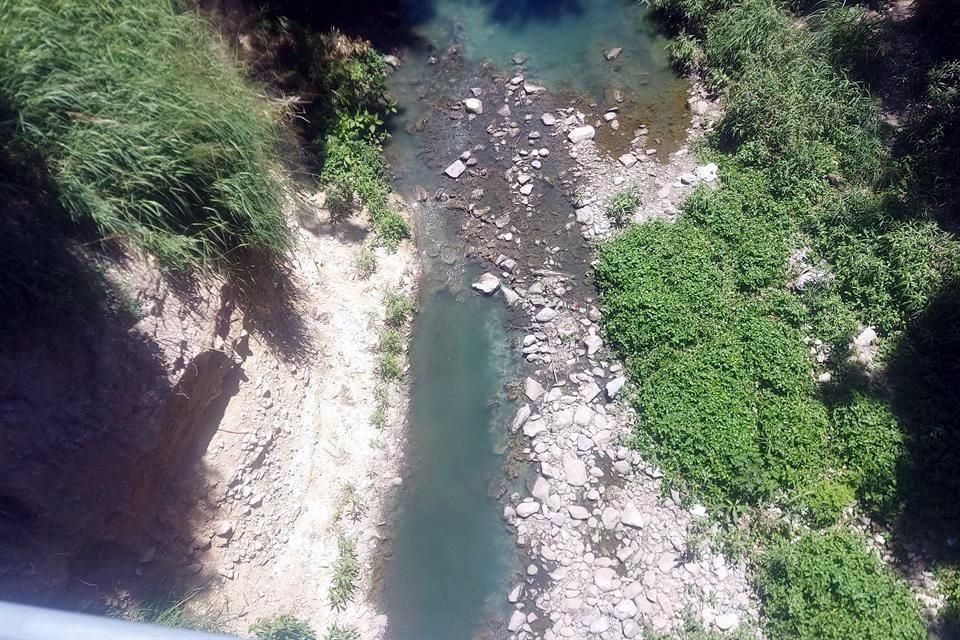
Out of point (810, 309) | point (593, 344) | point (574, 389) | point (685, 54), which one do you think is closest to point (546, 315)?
point (593, 344)

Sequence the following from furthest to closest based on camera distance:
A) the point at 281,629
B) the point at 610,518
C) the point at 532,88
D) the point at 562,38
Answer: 1. the point at 562,38
2. the point at 532,88
3. the point at 610,518
4. the point at 281,629

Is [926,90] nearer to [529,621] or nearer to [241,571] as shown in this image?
[529,621]

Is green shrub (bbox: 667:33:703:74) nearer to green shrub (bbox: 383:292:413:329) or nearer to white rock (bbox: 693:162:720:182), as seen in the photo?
white rock (bbox: 693:162:720:182)

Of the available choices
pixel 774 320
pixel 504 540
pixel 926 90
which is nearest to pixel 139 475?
pixel 504 540

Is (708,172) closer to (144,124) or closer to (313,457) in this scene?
(313,457)

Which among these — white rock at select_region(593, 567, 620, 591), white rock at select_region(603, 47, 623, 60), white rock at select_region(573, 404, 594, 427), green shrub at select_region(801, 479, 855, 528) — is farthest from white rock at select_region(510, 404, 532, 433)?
white rock at select_region(603, 47, 623, 60)

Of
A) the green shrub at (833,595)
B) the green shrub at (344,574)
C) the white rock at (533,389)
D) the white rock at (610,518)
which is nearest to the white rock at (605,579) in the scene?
the white rock at (610,518)
